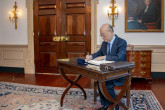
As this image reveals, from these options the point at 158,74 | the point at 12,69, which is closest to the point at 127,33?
the point at 158,74

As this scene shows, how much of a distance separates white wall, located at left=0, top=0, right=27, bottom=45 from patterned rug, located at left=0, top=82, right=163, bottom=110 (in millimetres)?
2628

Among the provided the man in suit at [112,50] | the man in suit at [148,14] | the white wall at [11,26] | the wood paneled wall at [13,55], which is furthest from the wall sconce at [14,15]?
the man in suit at [112,50]

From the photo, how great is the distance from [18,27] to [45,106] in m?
4.32

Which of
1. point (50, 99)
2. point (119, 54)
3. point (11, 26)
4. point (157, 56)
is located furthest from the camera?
point (11, 26)

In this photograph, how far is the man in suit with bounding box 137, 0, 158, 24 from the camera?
559 cm

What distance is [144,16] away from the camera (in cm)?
564

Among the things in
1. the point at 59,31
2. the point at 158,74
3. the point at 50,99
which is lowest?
the point at 50,99

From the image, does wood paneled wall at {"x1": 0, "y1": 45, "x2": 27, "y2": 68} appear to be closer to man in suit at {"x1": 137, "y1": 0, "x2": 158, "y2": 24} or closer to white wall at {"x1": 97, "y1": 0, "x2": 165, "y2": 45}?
white wall at {"x1": 97, "y1": 0, "x2": 165, "y2": 45}

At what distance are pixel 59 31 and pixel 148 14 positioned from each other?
9.83 feet

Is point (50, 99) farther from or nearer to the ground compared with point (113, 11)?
nearer to the ground

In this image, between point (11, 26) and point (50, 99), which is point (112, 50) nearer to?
point (50, 99)

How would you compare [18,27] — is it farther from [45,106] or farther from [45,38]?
[45,106]

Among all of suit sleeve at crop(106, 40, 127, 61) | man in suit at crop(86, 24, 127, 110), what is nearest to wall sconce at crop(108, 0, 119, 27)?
man in suit at crop(86, 24, 127, 110)

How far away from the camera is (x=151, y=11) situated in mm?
5605
